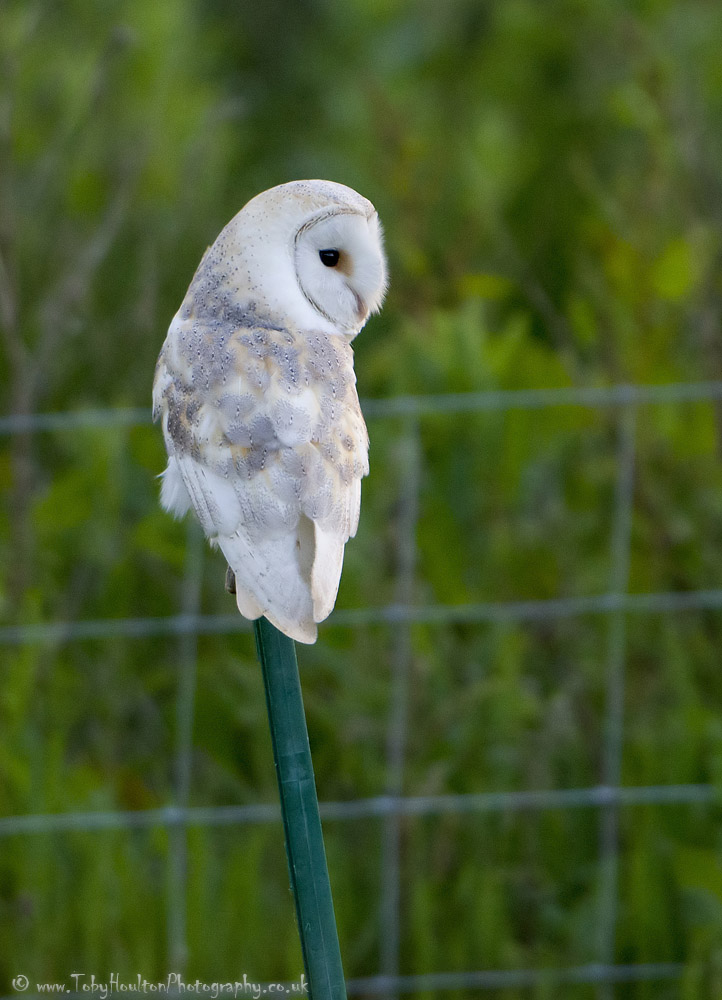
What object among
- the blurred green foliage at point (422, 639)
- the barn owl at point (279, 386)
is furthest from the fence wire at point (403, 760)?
the barn owl at point (279, 386)

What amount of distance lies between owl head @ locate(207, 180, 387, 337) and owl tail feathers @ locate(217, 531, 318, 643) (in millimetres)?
158

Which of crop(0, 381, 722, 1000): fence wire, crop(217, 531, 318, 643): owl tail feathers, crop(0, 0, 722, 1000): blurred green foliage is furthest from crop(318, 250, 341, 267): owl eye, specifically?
crop(0, 0, 722, 1000): blurred green foliage

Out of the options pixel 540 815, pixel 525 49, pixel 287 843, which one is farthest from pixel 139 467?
pixel 525 49

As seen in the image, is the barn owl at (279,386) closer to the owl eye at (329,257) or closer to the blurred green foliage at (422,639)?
the owl eye at (329,257)

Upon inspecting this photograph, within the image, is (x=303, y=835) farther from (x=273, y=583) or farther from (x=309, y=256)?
(x=309, y=256)

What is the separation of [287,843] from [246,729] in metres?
1.03

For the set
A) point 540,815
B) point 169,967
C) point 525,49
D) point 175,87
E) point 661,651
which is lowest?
point 169,967

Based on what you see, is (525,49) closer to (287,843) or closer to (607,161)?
(607,161)

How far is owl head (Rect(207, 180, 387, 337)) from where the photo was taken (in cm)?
79

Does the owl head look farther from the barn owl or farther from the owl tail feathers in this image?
the owl tail feathers

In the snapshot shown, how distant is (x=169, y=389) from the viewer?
85cm

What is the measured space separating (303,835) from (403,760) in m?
1.00

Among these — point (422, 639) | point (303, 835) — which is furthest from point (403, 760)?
point (303, 835)

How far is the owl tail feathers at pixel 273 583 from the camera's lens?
744 millimetres
